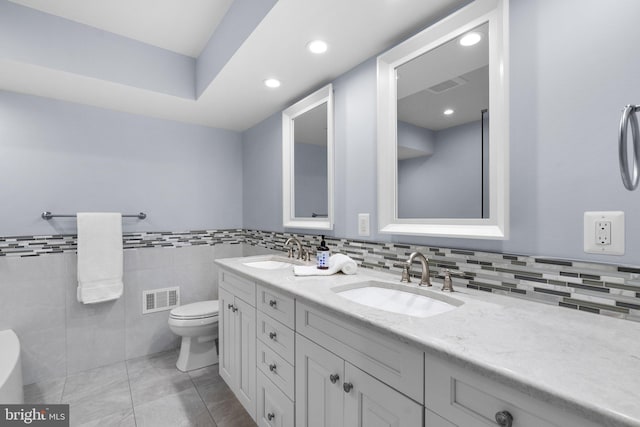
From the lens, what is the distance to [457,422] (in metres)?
0.70

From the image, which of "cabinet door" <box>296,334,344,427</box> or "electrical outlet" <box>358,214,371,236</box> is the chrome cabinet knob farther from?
"electrical outlet" <box>358,214,371,236</box>

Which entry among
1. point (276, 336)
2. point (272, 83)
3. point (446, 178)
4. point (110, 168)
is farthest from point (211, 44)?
point (276, 336)

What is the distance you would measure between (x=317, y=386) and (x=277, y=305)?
1.33 ft

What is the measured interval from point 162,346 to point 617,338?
3.01 meters

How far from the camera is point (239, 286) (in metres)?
1.84

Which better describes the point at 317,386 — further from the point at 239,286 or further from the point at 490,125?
the point at 490,125

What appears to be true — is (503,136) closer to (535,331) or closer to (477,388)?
(535,331)

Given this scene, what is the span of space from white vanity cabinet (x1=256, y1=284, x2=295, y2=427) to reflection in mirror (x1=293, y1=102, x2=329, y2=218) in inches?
30.2

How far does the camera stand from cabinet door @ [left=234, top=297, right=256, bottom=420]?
65.8 inches

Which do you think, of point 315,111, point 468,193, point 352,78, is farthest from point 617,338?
point 315,111

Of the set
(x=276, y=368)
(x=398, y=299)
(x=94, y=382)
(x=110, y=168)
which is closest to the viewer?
(x=398, y=299)

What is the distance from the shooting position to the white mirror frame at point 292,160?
195 cm

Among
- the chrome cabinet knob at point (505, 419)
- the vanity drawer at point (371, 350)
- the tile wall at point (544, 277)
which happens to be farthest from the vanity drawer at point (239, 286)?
the chrome cabinet knob at point (505, 419)

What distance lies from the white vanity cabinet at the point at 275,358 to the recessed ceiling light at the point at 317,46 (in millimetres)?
1292
